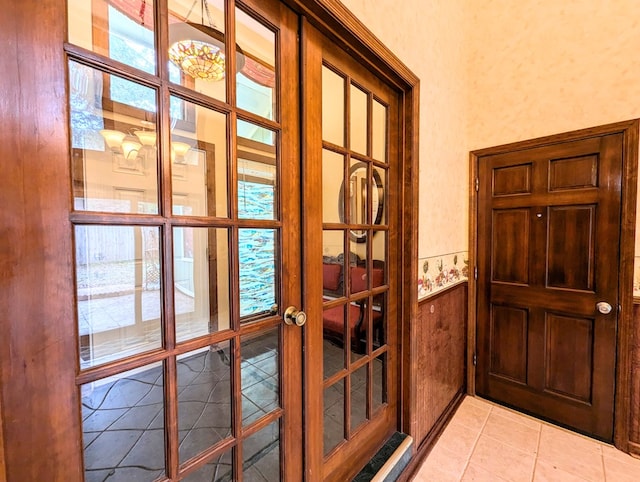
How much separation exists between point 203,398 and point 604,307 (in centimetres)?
245

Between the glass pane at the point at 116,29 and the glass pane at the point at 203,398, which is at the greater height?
the glass pane at the point at 116,29

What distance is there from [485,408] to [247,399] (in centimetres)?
220

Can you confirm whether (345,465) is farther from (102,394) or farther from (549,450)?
(549,450)

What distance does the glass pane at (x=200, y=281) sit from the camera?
2.57ft

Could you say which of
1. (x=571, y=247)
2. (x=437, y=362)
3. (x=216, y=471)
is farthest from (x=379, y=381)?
(x=571, y=247)

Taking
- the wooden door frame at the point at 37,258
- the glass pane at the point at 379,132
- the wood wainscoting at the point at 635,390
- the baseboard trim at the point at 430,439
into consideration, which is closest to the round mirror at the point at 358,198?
the glass pane at the point at 379,132

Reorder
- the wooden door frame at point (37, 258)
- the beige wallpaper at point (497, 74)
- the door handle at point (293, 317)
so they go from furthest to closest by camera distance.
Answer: the beige wallpaper at point (497, 74) < the door handle at point (293, 317) < the wooden door frame at point (37, 258)

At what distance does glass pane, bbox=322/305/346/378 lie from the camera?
124 cm

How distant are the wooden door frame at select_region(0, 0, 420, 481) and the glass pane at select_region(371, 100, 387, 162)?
1220 millimetres

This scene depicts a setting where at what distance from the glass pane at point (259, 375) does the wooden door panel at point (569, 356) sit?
216 centimetres

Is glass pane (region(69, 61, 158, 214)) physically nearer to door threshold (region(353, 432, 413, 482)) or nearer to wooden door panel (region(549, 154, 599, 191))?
door threshold (region(353, 432, 413, 482))

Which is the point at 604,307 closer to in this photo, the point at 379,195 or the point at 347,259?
the point at 379,195

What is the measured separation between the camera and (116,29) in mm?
669

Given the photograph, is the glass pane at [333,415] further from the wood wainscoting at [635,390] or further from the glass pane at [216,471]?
the wood wainscoting at [635,390]
